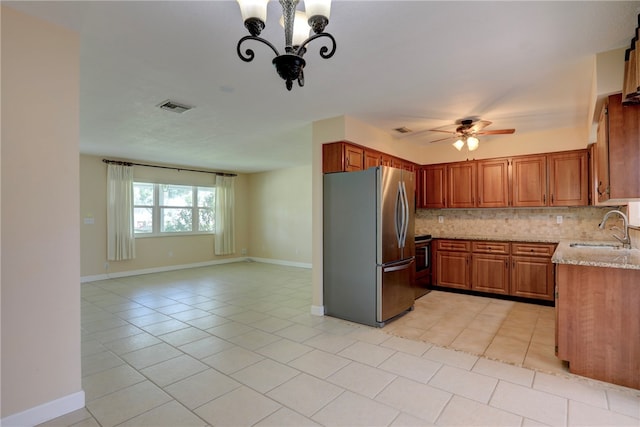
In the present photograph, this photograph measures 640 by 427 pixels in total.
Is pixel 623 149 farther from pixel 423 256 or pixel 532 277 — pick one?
pixel 423 256

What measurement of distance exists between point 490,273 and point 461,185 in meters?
1.48

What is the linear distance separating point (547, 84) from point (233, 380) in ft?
12.3

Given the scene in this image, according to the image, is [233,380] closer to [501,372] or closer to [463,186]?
[501,372]

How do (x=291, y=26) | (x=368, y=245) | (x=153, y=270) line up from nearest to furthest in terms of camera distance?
(x=291, y=26) < (x=368, y=245) < (x=153, y=270)

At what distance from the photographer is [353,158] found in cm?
402

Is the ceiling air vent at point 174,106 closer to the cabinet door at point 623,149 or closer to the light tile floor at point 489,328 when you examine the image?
the light tile floor at point 489,328

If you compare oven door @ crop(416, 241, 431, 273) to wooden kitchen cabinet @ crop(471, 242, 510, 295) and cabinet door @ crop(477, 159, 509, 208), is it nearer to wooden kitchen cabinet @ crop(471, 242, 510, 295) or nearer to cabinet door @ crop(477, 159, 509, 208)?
wooden kitchen cabinet @ crop(471, 242, 510, 295)

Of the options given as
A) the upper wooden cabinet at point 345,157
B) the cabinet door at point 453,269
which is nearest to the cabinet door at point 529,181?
the cabinet door at point 453,269

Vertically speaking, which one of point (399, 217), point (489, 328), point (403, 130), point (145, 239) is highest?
point (403, 130)

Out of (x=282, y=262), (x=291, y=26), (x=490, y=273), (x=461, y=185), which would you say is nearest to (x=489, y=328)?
(x=490, y=273)

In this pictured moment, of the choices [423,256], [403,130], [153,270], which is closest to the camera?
[403,130]

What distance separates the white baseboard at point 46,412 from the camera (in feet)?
6.03

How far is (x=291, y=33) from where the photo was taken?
5.25ft

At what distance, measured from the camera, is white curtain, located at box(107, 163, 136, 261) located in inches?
255
